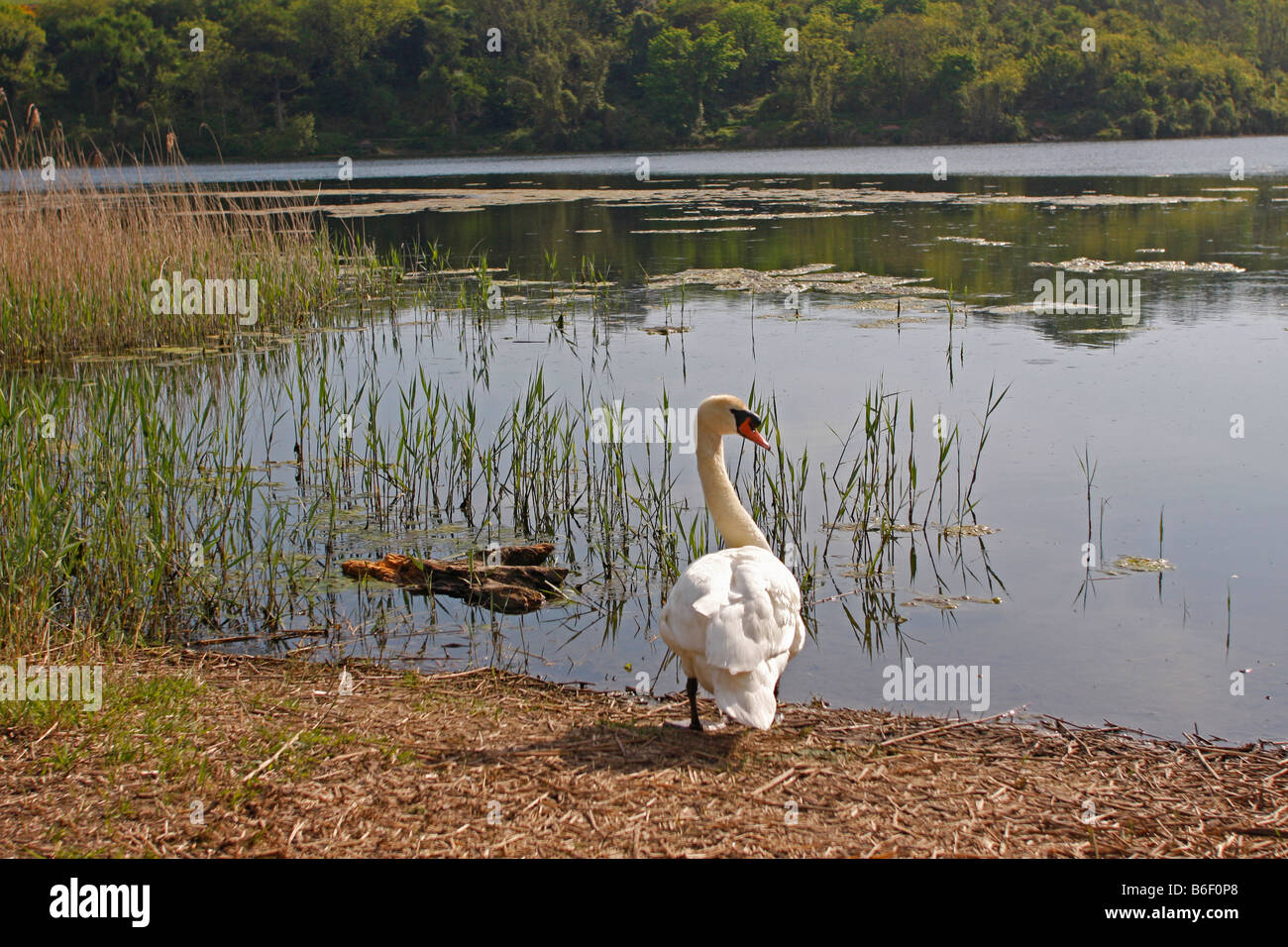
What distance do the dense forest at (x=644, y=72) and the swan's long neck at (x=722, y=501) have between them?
221ft

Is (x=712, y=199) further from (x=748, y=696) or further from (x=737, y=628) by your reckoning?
(x=748, y=696)

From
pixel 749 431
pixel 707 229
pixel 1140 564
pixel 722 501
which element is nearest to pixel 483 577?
pixel 722 501

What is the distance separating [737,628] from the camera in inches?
171

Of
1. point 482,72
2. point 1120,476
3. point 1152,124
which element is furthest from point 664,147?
point 1120,476

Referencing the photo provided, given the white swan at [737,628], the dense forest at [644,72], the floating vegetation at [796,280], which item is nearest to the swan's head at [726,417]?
the white swan at [737,628]

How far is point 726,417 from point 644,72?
290 feet

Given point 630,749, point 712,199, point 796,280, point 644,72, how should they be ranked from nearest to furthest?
point 630,749 < point 796,280 < point 712,199 < point 644,72

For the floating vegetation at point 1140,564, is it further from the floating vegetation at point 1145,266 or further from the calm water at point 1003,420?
the floating vegetation at point 1145,266

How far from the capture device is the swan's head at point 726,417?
5707 mm

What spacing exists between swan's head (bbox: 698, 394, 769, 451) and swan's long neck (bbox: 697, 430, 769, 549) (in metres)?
0.05

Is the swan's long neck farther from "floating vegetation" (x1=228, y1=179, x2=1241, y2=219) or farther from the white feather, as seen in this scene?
"floating vegetation" (x1=228, y1=179, x2=1241, y2=219)

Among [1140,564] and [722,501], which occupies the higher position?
[722,501]

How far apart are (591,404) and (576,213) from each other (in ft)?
71.2

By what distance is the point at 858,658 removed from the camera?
6305 millimetres
